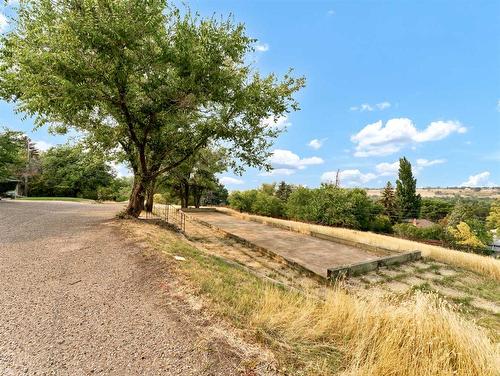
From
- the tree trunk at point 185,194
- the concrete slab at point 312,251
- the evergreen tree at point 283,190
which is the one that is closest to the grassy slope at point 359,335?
the concrete slab at point 312,251

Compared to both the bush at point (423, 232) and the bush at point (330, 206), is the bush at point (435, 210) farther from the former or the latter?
the bush at point (330, 206)

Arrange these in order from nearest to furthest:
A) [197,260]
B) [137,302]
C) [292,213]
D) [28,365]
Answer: [28,365], [137,302], [197,260], [292,213]

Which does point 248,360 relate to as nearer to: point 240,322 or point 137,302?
point 240,322

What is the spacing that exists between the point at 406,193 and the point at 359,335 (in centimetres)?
5732

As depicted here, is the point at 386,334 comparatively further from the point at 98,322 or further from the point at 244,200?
the point at 244,200

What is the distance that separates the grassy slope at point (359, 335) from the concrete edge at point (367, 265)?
135 inches

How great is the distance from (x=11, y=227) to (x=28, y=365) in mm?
9070

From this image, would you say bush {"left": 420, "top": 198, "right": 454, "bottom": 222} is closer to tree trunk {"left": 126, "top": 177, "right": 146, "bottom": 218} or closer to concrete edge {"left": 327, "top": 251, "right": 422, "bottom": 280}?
concrete edge {"left": 327, "top": 251, "right": 422, "bottom": 280}

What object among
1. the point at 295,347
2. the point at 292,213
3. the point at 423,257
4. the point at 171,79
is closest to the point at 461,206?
the point at 292,213

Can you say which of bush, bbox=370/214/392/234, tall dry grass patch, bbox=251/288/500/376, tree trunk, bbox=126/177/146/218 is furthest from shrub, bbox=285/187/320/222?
tall dry grass patch, bbox=251/288/500/376

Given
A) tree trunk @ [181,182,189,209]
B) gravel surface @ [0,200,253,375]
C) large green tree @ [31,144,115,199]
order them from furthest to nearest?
large green tree @ [31,144,115,199] → tree trunk @ [181,182,189,209] → gravel surface @ [0,200,253,375]

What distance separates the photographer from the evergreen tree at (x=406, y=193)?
53938 mm

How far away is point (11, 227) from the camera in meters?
9.97

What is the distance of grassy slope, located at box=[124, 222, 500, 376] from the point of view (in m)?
3.06
